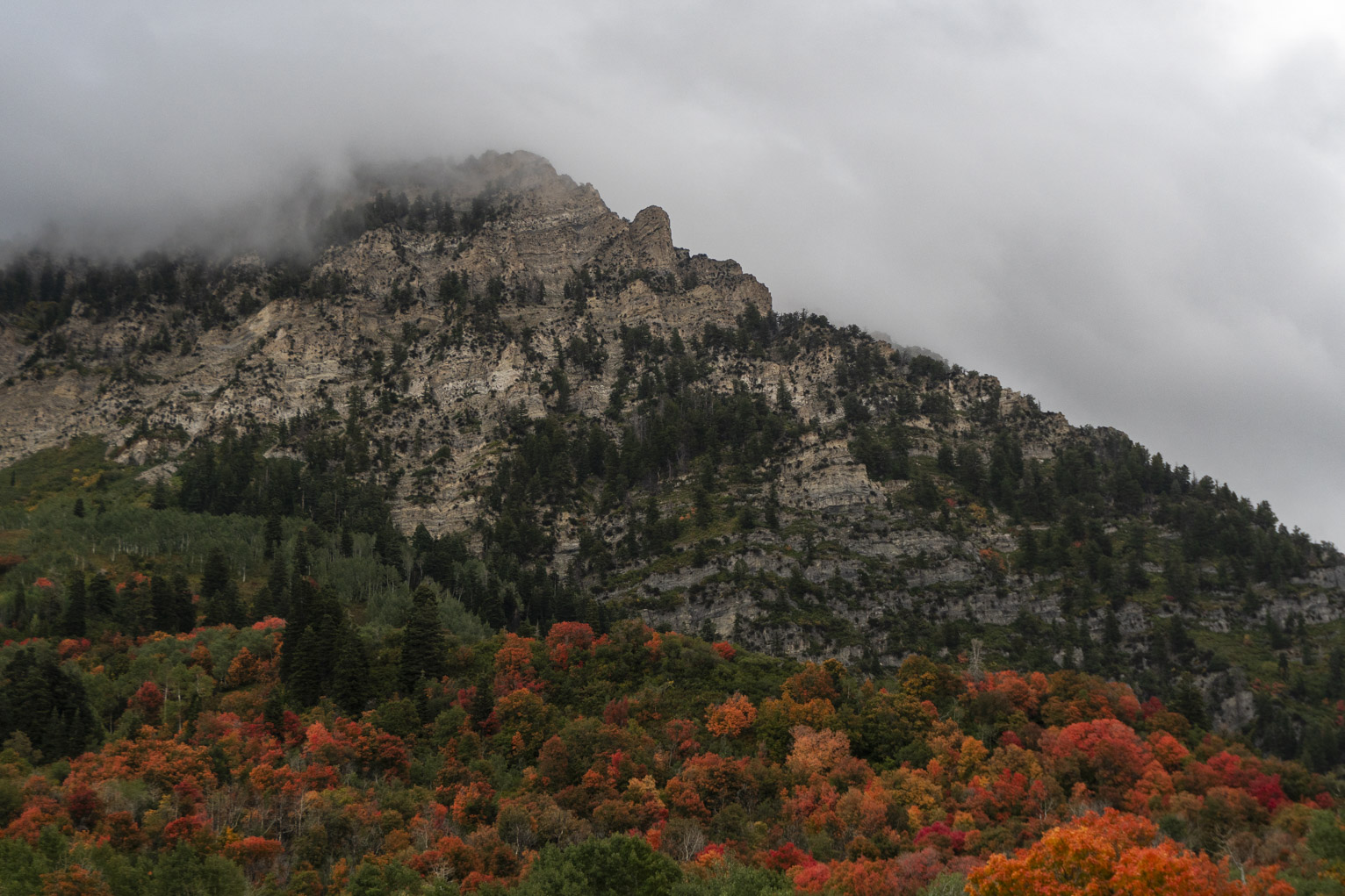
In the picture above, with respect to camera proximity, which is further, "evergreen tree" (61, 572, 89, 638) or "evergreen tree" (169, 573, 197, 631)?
"evergreen tree" (169, 573, 197, 631)

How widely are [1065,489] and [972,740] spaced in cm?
10576

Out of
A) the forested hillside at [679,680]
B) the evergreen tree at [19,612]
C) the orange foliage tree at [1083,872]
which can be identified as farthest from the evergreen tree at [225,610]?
the orange foliage tree at [1083,872]

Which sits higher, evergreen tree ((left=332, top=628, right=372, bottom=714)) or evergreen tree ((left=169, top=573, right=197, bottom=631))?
evergreen tree ((left=332, top=628, right=372, bottom=714))

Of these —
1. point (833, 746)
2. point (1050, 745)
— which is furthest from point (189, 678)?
point (1050, 745)

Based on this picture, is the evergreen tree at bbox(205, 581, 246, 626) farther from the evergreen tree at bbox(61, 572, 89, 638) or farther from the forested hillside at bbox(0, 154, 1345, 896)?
the evergreen tree at bbox(61, 572, 89, 638)

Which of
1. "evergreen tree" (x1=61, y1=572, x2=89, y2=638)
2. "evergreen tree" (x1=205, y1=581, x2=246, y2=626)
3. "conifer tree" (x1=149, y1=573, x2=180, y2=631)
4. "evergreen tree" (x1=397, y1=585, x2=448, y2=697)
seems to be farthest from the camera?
"evergreen tree" (x1=205, y1=581, x2=246, y2=626)

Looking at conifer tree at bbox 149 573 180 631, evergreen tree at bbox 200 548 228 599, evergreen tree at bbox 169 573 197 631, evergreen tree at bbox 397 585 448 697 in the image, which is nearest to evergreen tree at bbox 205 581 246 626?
evergreen tree at bbox 169 573 197 631

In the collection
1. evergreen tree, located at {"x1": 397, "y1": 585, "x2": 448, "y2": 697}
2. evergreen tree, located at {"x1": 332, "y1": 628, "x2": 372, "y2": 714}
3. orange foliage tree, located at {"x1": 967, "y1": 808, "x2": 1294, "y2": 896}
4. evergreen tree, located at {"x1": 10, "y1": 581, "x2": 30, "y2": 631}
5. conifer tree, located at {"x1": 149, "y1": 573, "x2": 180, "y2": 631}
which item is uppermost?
orange foliage tree, located at {"x1": 967, "y1": 808, "x2": 1294, "y2": 896}

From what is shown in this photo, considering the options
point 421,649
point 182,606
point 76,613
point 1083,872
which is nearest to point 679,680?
point 421,649

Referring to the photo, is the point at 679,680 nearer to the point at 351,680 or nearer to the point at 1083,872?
the point at 351,680

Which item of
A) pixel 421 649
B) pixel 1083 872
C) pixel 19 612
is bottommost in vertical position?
pixel 19 612

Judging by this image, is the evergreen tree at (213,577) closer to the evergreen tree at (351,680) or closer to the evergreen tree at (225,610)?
the evergreen tree at (225,610)

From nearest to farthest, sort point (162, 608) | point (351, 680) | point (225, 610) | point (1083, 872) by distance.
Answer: point (1083, 872) < point (351, 680) < point (162, 608) < point (225, 610)

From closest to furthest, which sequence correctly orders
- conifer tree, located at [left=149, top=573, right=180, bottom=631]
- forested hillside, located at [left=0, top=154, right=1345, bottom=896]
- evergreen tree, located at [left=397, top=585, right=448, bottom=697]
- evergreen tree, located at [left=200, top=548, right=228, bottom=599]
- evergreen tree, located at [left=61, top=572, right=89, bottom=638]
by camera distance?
forested hillside, located at [left=0, top=154, right=1345, bottom=896]
evergreen tree, located at [left=397, top=585, right=448, bottom=697]
evergreen tree, located at [left=61, top=572, right=89, bottom=638]
conifer tree, located at [left=149, top=573, right=180, bottom=631]
evergreen tree, located at [left=200, top=548, right=228, bottom=599]
